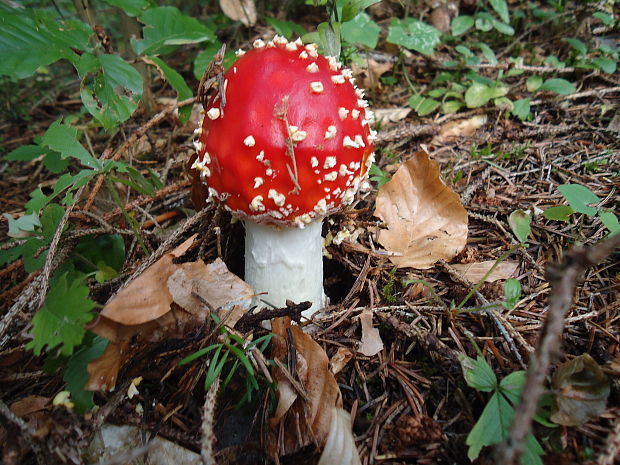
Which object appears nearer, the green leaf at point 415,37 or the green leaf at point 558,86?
the green leaf at point 558,86

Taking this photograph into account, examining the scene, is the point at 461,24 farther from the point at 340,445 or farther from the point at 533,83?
Answer: the point at 340,445

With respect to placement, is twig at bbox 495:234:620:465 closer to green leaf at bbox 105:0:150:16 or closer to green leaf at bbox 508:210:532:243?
green leaf at bbox 508:210:532:243

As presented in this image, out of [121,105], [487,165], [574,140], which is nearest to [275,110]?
[121,105]

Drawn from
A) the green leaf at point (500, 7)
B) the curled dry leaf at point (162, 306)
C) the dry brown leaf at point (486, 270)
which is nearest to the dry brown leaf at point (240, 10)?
the green leaf at point (500, 7)

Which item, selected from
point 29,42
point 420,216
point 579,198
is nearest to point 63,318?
point 29,42

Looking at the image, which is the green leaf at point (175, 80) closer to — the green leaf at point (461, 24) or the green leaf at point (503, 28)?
the green leaf at point (461, 24)

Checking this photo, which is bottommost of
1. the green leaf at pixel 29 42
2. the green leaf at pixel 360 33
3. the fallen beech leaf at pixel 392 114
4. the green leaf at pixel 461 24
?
the fallen beech leaf at pixel 392 114

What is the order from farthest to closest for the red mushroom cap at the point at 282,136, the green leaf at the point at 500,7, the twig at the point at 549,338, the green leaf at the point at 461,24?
1. the green leaf at the point at 461,24
2. the green leaf at the point at 500,7
3. the red mushroom cap at the point at 282,136
4. the twig at the point at 549,338

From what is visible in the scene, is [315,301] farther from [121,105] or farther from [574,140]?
[574,140]
